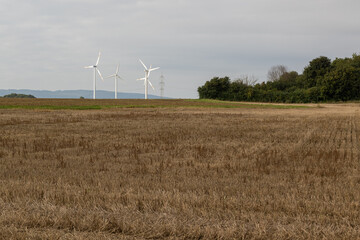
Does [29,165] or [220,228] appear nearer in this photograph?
[220,228]

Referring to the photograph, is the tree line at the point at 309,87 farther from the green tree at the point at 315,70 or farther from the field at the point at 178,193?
the field at the point at 178,193

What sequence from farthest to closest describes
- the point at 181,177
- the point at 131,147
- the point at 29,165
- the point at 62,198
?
the point at 131,147
the point at 29,165
the point at 181,177
the point at 62,198

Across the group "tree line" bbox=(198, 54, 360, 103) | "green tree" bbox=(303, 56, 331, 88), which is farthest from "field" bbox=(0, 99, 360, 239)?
"green tree" bbox=(303, 56, 331, 88)

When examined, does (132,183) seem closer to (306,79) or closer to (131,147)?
(131,147)

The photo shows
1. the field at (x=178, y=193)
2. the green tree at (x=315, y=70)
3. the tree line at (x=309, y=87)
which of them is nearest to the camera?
the field at (x=178, y=193)

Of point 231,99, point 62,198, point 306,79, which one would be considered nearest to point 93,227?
point 62,198

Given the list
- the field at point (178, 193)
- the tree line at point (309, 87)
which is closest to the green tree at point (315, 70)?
the tree line at point (309, 87)

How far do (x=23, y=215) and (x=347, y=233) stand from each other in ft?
17.3

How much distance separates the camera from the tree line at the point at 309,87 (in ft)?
314

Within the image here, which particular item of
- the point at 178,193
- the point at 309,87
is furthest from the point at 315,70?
the point at 178,193

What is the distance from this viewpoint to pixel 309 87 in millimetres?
108750

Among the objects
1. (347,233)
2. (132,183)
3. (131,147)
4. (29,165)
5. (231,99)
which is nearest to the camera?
(347,233)

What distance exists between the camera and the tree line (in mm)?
95688

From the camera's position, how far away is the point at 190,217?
6.66 m
